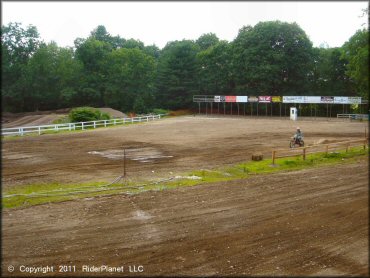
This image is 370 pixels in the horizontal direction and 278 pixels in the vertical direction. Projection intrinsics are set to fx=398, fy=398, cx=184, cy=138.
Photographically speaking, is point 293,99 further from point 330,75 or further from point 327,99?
point 330,75

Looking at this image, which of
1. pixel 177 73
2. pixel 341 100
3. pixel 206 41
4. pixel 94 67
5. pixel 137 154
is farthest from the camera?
pixel 206 41

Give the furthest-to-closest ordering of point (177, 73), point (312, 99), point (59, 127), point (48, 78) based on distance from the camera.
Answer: point (177, 73), point (48, 78), point (312, 99), point (59, 127)

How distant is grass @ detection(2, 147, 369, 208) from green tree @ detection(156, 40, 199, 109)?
53416 millimetres

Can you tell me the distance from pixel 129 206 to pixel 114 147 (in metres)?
14.5

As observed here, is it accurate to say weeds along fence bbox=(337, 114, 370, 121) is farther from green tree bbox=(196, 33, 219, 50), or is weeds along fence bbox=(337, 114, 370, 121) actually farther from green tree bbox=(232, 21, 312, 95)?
green tree bbox=(196, 33, 219, 50)

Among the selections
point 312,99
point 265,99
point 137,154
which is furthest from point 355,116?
point 137,154

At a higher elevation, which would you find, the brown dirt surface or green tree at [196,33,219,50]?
green tree at [196,33,219,50]

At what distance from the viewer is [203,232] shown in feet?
37.5

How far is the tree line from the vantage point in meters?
71.8

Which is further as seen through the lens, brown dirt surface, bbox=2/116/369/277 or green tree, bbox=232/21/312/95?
green tree, bbox=232/21/312/95

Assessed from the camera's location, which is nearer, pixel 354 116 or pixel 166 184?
pixel 166 184

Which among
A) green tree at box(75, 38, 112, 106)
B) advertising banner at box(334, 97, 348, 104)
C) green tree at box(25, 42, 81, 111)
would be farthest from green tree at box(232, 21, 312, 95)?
green tree at box(25, 42, 81, 111)

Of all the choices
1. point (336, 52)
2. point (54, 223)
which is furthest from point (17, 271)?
point (336, 52)

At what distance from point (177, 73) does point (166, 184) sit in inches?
2399
